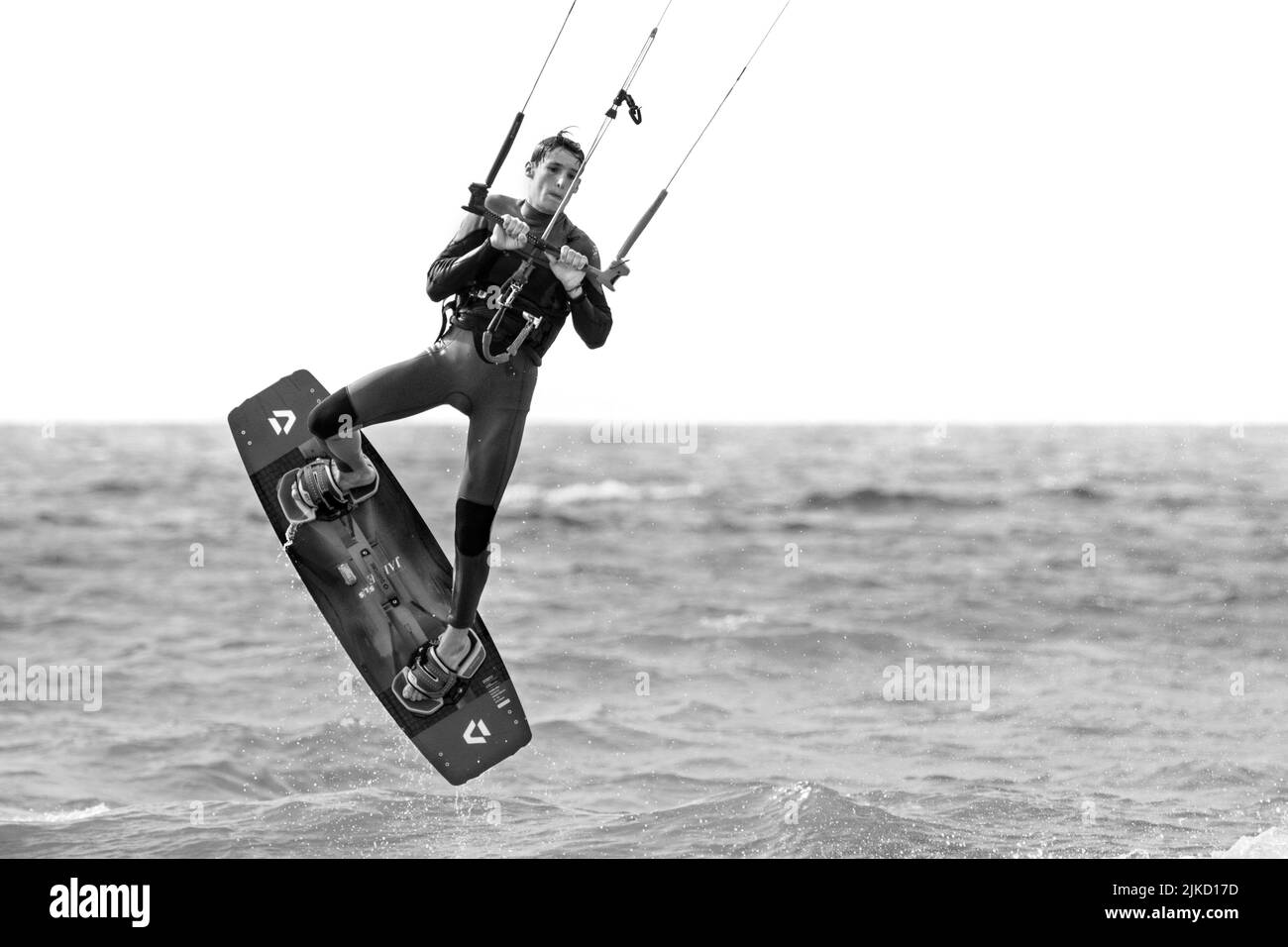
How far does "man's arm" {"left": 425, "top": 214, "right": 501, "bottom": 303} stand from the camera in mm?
7277

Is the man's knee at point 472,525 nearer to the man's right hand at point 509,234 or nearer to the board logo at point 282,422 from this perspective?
the man's right hand at point 509,234

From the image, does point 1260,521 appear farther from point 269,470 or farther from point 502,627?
point 269,470

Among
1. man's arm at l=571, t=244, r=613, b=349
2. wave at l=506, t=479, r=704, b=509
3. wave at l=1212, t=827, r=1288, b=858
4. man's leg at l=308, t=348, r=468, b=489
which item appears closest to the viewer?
man's arm at l=571, t=244, r=613, b=349

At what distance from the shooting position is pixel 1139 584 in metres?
27.1

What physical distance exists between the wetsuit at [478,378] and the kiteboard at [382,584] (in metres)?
1.22

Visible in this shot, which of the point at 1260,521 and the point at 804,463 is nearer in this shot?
the point at 1260,521

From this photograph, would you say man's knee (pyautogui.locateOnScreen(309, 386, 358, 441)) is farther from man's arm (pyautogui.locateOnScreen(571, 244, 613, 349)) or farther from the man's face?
the man's face

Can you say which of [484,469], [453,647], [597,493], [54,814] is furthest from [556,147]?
[597,493]

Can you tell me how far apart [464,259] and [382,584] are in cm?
264

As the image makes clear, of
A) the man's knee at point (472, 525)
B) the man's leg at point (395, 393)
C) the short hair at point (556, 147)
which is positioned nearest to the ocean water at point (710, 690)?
the man's knee at point (472, 525)

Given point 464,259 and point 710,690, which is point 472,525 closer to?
point 464,259

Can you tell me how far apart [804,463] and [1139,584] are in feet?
127

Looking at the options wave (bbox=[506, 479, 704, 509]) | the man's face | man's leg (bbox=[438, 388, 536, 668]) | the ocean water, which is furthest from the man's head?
wave (bbox=[506, 479, 704, 509])
